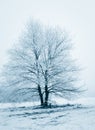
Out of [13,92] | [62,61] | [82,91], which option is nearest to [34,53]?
[62,61]

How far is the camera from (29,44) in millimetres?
23500

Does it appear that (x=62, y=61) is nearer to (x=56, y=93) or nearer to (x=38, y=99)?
(x=56, y=93)

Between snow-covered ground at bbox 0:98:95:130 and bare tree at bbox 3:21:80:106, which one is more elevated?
bare tree at bbox 3:21:80:106

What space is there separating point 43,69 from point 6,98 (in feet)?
15.7

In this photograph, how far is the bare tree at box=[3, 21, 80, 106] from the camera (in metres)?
22.4

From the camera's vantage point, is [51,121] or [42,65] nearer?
[51,121]

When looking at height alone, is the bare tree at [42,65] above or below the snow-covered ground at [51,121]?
above

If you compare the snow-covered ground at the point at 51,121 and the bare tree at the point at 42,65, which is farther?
the bare tree at the point at 42,65

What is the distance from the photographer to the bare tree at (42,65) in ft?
73.4

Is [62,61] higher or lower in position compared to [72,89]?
higher

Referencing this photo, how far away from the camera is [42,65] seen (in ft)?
73.7

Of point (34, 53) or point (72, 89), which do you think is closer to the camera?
point (72, 89)

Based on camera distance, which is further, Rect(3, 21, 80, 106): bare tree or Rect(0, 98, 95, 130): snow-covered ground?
Rect(3, 21, 80, 106): bare tree

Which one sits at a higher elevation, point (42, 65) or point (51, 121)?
point (42, 65)
